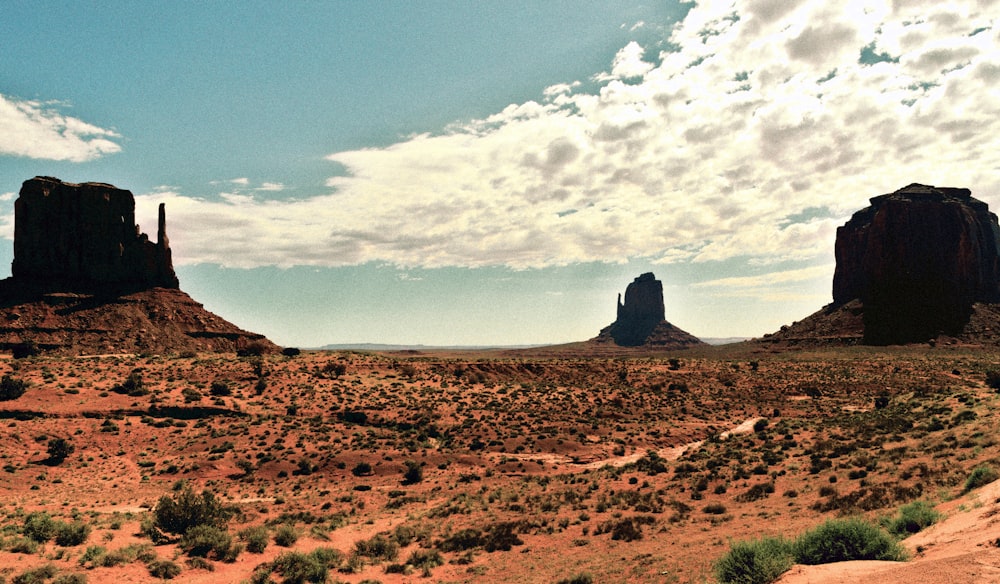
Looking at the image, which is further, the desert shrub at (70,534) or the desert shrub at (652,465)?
the desert shrub at (652,465)

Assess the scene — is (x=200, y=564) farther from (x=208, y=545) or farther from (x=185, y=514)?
(x=185, y=514)

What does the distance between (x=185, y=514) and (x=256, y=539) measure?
4.01 metres

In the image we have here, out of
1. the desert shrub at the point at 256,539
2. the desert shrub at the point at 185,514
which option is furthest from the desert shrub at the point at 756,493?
the desert shrub at the point at 185,514

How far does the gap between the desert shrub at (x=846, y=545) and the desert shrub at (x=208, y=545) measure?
18.5 m

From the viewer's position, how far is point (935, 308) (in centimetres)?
12031

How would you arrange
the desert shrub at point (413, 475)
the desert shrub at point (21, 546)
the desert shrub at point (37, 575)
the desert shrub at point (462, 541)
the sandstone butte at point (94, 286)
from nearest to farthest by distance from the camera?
the desert shrub at point (37, 575) < the desert shrub at point (21, 546) < the desert shrub at point (462, 541) < the desert shrub at point (413, 475) < the sandstone butte at point (94, 286)

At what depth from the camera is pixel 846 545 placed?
10.9 m

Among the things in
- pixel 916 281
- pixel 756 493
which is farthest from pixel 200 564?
pixel 916 281

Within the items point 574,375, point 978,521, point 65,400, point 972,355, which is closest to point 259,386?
point 65,400

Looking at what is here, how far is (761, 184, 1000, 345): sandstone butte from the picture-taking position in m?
116

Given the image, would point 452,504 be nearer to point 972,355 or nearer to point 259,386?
point 259,386

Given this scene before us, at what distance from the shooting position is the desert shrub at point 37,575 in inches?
536

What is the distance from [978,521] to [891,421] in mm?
28428

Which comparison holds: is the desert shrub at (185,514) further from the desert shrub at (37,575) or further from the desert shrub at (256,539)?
the desert shrub at (37,575)
